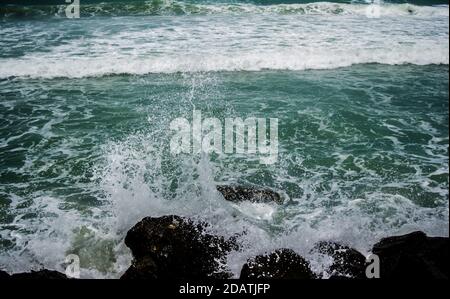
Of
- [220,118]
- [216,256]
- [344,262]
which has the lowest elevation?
[216,256]

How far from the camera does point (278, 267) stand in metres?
4.05

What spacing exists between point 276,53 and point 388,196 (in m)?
8.68

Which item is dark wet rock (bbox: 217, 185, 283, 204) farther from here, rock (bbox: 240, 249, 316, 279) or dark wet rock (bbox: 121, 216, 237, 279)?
rock (bbox: 240, 249, 316, 279)

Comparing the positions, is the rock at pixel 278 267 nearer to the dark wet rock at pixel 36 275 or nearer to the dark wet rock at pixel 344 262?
the dark wet rock at pixel 344 262

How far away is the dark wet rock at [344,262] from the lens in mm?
4023

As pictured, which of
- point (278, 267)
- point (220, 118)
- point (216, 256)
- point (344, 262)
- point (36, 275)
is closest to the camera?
point (36, 275)

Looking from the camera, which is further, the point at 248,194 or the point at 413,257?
the point at 248,194

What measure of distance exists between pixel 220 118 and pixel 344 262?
5.34 metres

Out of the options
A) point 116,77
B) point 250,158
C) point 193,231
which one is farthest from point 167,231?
point 116,77

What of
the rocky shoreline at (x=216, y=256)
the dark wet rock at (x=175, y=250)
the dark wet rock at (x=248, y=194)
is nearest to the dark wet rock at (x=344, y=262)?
the rocky shoreline at (x=216, y=256)

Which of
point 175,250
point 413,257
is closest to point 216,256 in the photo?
point 175,250

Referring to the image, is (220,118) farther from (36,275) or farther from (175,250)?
(36,275)

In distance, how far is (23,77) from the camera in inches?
461

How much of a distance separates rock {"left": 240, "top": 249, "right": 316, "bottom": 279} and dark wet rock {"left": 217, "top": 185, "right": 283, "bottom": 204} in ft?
4.85
